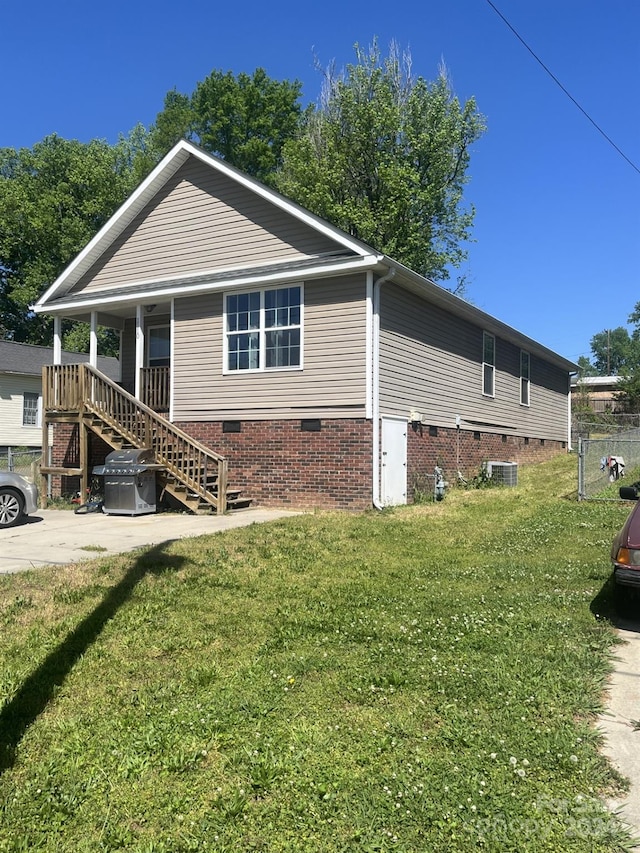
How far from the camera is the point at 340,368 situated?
1263 centimetres

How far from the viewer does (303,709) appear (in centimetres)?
362

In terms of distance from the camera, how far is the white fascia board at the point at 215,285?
39.9ft

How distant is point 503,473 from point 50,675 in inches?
552

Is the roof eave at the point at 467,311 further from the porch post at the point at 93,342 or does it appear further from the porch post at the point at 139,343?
the porch post at the point at 93,342

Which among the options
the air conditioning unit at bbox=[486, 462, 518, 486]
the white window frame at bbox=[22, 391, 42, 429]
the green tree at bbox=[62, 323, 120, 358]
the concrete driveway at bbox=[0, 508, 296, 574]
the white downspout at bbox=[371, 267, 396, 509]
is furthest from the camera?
the green tree at bbox=[62, 323, 120, 358]

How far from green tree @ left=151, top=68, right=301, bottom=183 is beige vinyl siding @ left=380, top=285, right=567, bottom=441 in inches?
1031

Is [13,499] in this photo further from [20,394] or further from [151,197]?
[20,394]

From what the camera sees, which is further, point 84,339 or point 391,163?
point 84,339

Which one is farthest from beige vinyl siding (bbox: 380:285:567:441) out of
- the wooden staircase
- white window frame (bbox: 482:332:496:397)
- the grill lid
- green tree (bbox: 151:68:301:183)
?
green tree (bbox: 151:68:301:183)

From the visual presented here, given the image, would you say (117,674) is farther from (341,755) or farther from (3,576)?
(3,576)

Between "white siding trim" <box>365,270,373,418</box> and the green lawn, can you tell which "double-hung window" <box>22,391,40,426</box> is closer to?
"white siding trim" <box>365,270,373,418</box>

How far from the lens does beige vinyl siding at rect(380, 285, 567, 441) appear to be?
13.1 metres

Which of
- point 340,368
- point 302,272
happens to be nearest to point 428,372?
point 340,368

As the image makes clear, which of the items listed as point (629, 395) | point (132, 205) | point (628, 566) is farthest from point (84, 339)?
point (628, 566)
